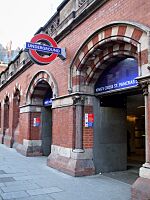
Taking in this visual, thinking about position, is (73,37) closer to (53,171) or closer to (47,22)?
(47,22)

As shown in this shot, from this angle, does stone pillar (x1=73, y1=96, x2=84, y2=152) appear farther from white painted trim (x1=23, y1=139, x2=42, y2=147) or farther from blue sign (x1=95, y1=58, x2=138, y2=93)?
white painted trim (x1=23, y1=139, x2=42, y2=147)

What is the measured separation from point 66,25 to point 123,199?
19.7 ft

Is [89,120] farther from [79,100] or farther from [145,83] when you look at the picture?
[145,83]

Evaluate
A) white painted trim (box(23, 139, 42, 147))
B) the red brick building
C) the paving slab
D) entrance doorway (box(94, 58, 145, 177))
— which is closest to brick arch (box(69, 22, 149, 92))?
Result: the red brick building

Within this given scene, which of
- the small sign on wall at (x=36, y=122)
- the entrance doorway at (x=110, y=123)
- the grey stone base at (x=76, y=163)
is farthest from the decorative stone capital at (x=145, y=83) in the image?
the small sign on wall at (x=36, y=122)

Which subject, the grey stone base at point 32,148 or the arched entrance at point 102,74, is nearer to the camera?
the arched entrance at point 102,74

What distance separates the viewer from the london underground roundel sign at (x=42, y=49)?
8.15m

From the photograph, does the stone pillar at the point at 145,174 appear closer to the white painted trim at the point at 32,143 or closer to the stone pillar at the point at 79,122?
the stone pillar at the point at 79,122

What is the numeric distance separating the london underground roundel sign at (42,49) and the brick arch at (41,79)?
128 centimetres

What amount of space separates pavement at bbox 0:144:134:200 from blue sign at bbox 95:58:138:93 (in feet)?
8.50

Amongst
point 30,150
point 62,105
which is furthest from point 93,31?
point 30,150

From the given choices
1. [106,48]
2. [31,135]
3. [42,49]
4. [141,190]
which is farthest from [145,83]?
[31,135]

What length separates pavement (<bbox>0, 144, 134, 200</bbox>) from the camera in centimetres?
567

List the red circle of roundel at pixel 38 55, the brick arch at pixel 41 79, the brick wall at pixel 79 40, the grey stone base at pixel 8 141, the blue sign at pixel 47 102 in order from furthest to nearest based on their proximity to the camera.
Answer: the grey stone base at pixel 8 141
the blue sign at pixel 47 102
the brick arch at pixel 41 79
the red circle of roundel at pixel 38 55
the brick wall at pixel 79 40
